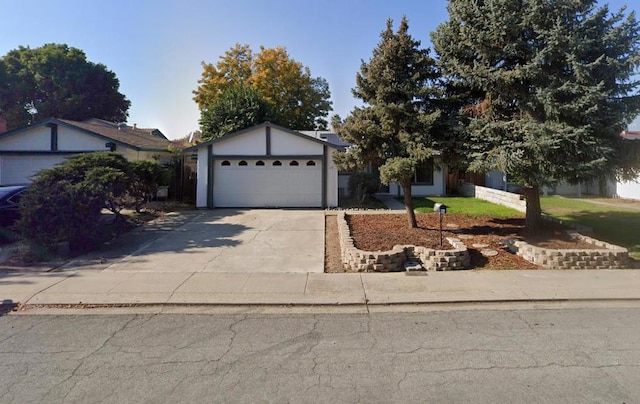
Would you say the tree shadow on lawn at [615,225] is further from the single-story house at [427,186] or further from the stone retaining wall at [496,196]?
the single-story house at [427,186]

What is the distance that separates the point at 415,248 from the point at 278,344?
4.42 metres

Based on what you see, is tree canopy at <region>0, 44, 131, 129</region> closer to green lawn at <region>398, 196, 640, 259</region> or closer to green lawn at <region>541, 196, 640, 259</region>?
green lawn at <region>398, 196, 640, 259</region>

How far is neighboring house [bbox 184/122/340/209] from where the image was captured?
50.7 feet

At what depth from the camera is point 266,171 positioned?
15.6 meters

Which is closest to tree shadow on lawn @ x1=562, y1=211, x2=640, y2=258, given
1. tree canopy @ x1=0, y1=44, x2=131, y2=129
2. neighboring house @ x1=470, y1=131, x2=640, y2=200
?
neighboring house @ x1=470, y1=131, x2=640, y2=200

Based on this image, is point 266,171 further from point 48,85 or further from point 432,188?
point 48,85

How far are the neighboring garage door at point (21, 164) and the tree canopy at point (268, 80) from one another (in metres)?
16.3

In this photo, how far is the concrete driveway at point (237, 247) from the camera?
7543 millimetres

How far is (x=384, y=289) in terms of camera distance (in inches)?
237

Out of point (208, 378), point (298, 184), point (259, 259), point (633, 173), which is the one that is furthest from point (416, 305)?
point (298, 184)

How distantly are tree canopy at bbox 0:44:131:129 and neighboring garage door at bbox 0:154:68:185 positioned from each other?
18967 mm

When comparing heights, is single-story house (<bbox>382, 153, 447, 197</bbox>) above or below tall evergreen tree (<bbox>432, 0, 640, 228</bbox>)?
below

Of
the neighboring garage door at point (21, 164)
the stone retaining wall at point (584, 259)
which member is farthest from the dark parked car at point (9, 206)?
the stone retaining wall at point (584, 259)

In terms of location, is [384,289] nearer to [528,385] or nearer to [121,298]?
[528,385]
